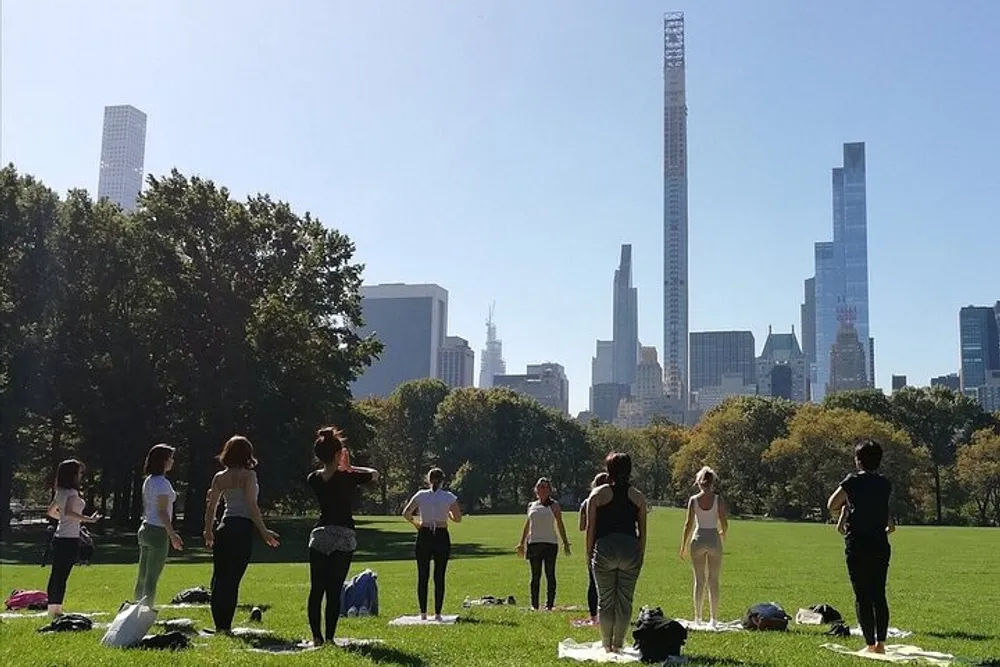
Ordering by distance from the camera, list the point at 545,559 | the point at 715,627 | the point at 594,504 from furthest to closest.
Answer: the point at 545,559 < the point at 715,627 < the point at 594,504

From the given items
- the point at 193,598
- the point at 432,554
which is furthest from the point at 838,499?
the point at 193,598

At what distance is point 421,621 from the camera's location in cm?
1232

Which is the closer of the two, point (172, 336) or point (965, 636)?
point (965, 636)

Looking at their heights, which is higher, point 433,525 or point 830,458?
point 830,458

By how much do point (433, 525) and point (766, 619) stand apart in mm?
4628

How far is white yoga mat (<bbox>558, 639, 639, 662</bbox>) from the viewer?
9102 mm

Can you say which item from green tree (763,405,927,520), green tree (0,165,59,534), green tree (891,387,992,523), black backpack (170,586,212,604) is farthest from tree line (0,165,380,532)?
green tree (891,387,992,523)

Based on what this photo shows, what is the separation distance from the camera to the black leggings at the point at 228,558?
10156 millimetres

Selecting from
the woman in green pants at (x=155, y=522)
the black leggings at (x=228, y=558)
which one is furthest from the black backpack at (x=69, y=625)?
the black leggings at (x=228, y=558)

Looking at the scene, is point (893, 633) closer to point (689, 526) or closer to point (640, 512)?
Answer: point (689, 526)

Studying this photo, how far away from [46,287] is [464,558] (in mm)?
24859

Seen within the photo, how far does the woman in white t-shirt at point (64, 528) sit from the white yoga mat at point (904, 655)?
9.62 m

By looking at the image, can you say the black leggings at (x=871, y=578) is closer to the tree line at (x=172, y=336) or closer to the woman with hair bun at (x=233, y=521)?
the woman with hair bun at (x=233, y=521)

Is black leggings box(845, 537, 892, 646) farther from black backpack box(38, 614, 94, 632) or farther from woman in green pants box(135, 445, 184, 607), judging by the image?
black backpack box(38, 614, 94, 632)
